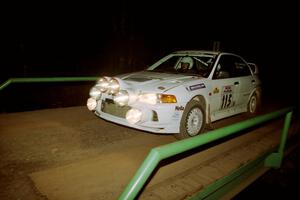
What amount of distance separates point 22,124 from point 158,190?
3445 mm

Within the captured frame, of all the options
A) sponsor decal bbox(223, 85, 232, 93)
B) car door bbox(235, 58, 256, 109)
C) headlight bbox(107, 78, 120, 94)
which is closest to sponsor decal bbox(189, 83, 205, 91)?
sponsor decal bbox(223, 85, 232, 93)

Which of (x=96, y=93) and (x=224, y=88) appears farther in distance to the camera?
(x=224, y=88)

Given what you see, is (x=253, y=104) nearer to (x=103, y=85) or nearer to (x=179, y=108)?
(x=179, y=108)

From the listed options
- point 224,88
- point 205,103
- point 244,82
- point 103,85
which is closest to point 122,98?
point 103,85

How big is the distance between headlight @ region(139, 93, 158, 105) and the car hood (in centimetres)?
11

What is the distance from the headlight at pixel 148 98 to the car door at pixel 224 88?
1456 mm

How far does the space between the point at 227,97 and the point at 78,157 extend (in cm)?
342

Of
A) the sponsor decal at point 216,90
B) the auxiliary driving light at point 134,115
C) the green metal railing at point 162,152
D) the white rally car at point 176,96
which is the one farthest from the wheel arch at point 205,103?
the green metal railing at point 162,152

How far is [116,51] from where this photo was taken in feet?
57.9

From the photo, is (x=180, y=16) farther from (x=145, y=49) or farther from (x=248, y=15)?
(x=248, y=15)

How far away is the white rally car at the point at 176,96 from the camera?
15.1 ft

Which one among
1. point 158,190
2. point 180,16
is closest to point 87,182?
point 158,190

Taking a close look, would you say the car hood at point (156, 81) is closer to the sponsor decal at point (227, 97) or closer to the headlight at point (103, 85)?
the headlight at point (103, 85)

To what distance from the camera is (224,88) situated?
5.85 meters
